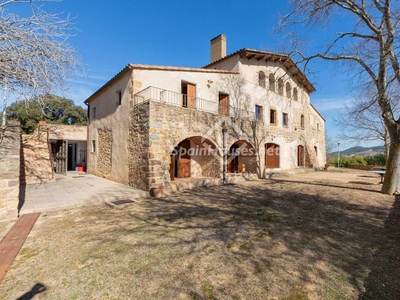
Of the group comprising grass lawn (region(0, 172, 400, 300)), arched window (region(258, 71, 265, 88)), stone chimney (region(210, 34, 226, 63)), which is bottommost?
grass lawn (region(0, 172, 400, 300))

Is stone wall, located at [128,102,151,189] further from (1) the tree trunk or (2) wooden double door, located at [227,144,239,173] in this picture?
(1) the tree trunk

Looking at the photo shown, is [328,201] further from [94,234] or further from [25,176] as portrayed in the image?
[25,176]

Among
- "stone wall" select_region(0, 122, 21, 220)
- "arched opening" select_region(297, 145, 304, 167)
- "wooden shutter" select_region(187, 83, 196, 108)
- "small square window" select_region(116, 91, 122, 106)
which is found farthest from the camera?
"arched opening" select_region(297, 145, 304, 167)

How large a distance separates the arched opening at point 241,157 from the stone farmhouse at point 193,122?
6cm

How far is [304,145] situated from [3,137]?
64.9 feet

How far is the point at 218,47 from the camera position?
1488 centimetres

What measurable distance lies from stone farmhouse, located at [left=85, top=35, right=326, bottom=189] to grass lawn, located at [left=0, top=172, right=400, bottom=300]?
3.49m

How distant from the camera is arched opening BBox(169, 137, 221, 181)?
1052 cm

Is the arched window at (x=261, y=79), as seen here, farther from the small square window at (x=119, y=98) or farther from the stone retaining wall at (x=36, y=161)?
the stone retaining wall at (x=36, y=161)

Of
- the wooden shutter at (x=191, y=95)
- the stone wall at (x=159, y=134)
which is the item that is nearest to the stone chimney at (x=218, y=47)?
the wooden shutter at (x=191, y=95)

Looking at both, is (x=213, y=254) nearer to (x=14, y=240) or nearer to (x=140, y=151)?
(x=14, y=240)

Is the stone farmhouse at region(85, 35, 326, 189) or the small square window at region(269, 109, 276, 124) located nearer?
the stone farmhouse at region(85, 35, 326, 189)

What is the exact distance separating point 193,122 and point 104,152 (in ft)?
20.1

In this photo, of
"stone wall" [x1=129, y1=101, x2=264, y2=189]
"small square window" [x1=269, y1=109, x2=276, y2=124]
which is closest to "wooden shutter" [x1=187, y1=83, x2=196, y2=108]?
"stone wall" [x1=129, y1=101, x2=264, y2=189]
